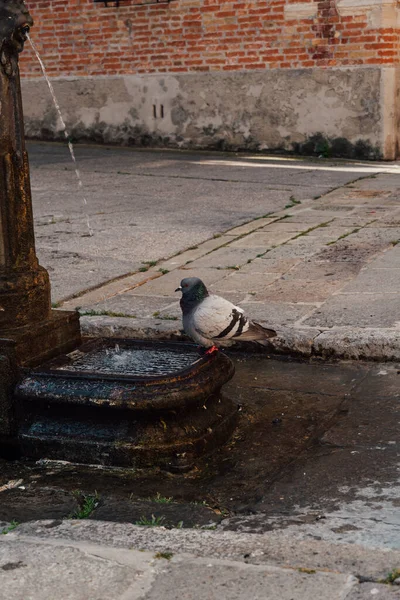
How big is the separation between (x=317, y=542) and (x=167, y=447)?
1025mm

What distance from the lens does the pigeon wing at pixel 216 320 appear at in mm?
3840

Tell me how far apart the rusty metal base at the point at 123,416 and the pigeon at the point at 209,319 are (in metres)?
0.15

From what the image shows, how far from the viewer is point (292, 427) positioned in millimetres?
3898

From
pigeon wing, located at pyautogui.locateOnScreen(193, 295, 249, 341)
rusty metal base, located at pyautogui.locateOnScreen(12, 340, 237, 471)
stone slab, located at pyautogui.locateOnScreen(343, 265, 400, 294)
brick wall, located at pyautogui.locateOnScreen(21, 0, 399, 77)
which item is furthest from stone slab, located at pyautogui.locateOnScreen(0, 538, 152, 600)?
brick wall, located at pyautogui.locateOnScreen(21, 0, 399, 77)

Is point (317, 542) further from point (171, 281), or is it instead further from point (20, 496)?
point (171, 281)

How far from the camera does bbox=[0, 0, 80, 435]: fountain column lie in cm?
360

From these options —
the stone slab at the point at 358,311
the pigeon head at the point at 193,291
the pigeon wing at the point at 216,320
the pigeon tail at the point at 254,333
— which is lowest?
the stone slab at the point at 358,311

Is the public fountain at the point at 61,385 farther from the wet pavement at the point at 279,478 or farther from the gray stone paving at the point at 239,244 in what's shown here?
the gray stone paving at the point at 239,244

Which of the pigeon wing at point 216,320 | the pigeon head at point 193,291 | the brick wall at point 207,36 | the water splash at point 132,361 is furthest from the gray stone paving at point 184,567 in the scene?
the brick wall at point 207,36

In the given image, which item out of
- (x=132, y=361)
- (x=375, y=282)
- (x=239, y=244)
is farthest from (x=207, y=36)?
(x=132, y=361)

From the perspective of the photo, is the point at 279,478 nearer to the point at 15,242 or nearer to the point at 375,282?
the point at 15,242

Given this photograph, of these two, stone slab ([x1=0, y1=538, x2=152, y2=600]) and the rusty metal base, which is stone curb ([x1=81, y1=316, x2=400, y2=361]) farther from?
stone slab ([x1=0, y1=538, x2=152, y2=600])

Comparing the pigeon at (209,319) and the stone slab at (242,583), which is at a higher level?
the pigeon at (209,319)

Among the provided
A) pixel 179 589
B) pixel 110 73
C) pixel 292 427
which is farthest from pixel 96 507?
pixel 110 73
